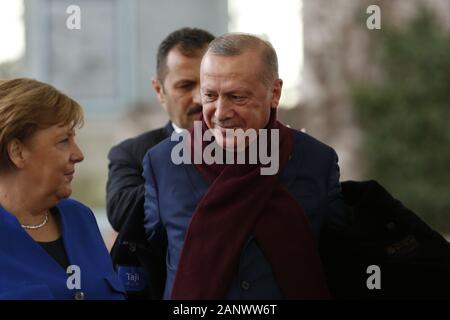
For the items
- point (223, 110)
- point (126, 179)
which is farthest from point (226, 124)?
point (126, 179)

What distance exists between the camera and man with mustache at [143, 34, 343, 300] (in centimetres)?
223

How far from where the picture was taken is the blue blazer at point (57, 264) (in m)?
2.25

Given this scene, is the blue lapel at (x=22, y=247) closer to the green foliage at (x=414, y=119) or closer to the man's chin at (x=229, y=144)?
the man's chin at (x=229, y=144)

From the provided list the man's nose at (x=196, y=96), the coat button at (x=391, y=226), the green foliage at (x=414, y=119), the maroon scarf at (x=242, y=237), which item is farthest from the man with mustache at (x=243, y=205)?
the green foliage at (x=414, y=119)

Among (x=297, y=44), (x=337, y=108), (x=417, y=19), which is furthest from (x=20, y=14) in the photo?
(x=417, y=19)

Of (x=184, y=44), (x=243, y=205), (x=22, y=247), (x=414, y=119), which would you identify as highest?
(x=184, y=44)

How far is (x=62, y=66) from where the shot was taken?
763cm

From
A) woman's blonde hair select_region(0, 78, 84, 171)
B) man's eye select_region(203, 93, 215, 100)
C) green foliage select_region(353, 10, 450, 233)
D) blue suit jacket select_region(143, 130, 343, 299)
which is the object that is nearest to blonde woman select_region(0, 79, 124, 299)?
woman's blonde hair select_region(0, 78, 84, 171)

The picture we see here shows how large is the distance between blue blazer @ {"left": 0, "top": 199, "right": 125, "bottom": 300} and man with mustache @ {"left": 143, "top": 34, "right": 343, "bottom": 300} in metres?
0.20

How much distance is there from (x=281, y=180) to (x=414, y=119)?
586 centimetres

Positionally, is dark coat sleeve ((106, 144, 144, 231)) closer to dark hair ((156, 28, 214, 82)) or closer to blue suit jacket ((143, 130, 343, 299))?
blue suit jacket ((143, 130, 343, 299))

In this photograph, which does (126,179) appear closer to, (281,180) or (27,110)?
(27,110)

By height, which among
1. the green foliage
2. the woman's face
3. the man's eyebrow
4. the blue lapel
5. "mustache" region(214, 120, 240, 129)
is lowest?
the green foliage

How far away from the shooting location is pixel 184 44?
3.10m
